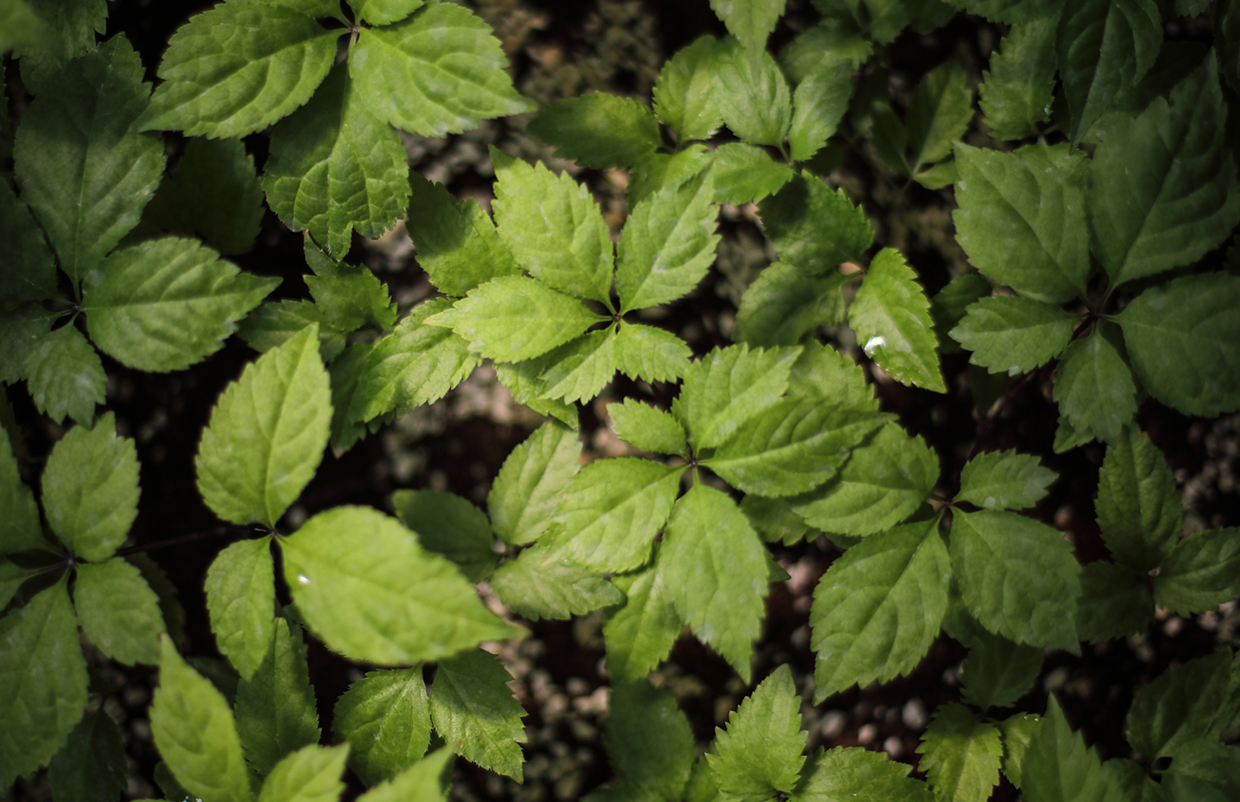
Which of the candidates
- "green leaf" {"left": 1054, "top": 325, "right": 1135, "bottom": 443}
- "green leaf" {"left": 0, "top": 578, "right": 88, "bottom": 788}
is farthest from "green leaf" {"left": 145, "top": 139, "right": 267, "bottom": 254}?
"green leaf" {"left": 1054, "top": 325, "right": 1135, "bottom": 443}

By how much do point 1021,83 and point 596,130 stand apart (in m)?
0.89

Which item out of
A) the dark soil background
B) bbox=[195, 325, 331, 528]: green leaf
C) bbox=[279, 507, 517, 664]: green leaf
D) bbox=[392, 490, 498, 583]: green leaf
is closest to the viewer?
bbox=[279, 507, 517, 664]: green leaf

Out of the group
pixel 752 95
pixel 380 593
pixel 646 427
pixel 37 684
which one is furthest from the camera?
pixel 752 95

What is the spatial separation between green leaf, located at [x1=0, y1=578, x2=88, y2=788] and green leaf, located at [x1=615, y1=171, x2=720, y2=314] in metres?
1.14

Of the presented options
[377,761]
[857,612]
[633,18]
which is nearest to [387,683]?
[377,761]

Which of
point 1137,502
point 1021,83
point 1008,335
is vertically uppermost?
point 1021,83

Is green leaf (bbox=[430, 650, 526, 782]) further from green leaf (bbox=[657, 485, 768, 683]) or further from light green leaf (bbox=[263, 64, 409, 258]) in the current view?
light green leaf (bbox=[263, 64, 409, 258])

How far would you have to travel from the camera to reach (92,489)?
123 cm

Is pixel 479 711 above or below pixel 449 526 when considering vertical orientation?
below

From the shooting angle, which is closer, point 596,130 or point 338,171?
point 338,171

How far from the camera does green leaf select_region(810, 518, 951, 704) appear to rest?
1.30 m

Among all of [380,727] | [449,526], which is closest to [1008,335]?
[449,526]

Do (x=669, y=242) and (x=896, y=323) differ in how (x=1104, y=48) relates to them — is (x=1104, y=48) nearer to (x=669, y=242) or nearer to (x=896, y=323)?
(x=896, y=323)

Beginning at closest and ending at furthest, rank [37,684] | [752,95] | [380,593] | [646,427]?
[380,593], [37,684], [646,427], [752,95]
